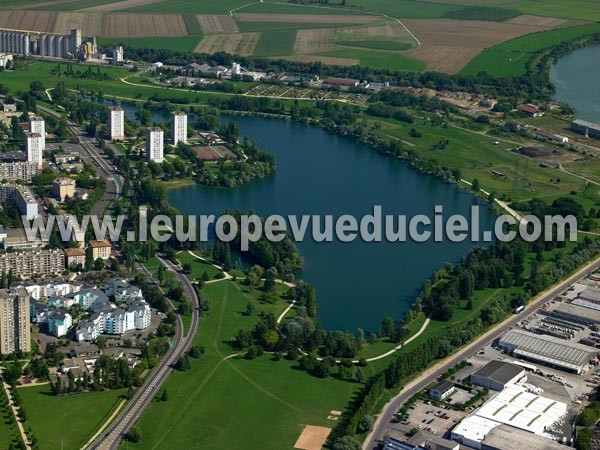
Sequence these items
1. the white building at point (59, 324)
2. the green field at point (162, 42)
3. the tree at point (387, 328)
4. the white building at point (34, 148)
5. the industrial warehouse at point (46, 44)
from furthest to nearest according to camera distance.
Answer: the green field at point (162, 42)
the industrial warehouse at point (46, 44)
the white building at point (34, 148)
the tree at point (387, 328)
the white building at point (59, 324)

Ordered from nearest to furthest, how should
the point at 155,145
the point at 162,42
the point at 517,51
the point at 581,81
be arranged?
the point at 155,145, the point at 581,81, the point at 517,51, the point at 162,42

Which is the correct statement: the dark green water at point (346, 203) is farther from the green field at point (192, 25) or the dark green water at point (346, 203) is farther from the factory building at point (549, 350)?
the green field at point (192, 25)

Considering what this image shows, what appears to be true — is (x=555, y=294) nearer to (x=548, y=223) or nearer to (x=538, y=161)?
(x=548, y=223)

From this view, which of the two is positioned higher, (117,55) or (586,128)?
(117,55)

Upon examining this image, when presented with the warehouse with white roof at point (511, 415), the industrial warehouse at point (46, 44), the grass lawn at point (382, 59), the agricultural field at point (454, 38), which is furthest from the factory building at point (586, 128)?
the industrial warehouse at point (46, 44)

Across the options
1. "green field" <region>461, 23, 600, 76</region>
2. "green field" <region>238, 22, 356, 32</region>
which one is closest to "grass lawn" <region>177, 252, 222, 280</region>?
"green field" <region>461, 23, 600, 76</region>

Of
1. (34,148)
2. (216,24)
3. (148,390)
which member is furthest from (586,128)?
(148,390)

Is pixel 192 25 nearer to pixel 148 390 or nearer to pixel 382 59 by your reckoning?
pixel 382 59
